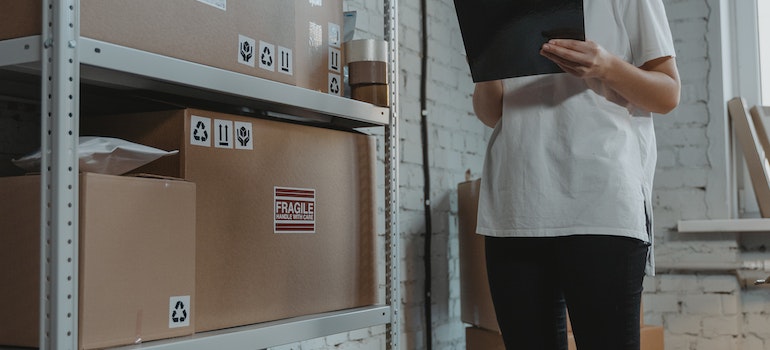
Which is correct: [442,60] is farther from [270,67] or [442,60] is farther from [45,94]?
[45,94]

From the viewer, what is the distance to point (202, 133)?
1.35 meters

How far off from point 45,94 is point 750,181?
Result: 8.81 ft

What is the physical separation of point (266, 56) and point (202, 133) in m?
0.20

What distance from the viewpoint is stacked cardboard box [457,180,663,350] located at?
2.55 meters

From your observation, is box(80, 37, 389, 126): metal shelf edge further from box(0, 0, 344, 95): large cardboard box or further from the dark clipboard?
the dark clipboard

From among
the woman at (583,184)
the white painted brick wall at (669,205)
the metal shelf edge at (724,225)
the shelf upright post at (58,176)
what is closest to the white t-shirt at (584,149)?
the woman at (583,184)

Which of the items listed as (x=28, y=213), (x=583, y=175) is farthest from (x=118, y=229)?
(x=583, y=175)

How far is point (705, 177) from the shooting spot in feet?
9.36

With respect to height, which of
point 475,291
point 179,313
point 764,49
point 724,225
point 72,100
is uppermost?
point 764,49

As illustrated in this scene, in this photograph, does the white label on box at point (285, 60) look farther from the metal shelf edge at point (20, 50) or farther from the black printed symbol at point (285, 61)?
the metal shelf edge at point (20, 50)

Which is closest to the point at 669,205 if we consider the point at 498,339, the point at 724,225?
the point at 724,225

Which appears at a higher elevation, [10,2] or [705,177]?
[10,2]

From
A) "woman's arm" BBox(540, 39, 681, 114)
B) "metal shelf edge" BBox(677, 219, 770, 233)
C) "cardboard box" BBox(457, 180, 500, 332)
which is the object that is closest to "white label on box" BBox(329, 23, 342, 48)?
"woman's arm" BBox(540, 39, 681, 114)

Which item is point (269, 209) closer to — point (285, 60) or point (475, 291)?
point (285, 60)
